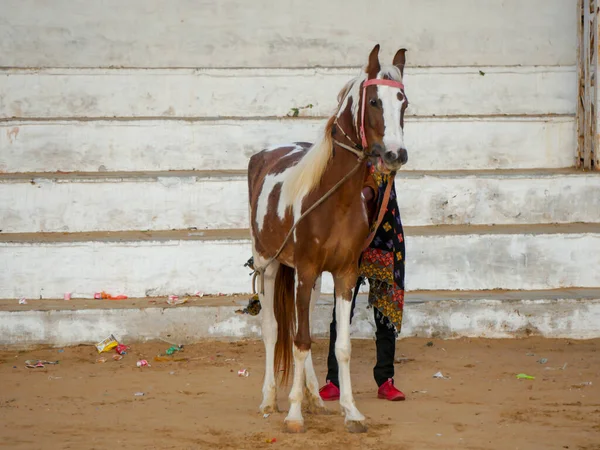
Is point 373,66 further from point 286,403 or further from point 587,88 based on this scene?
point 587,88

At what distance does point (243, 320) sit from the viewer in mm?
7859

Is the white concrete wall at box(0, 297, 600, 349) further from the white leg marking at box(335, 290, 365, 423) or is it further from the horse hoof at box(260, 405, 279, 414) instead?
the white leg marking at box(335, 290, 365, 423)

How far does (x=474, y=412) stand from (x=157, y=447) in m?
1.96

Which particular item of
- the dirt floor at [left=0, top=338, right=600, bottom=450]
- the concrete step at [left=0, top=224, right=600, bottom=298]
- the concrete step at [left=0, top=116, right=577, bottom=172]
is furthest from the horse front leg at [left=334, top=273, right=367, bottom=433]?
the concrete step at [left=0, top=116, right=577, bottom=172]

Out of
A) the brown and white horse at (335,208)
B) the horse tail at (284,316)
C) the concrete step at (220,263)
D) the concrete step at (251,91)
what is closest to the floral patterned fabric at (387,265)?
the brown and white horse at (335,208)

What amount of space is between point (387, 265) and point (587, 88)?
4981mm

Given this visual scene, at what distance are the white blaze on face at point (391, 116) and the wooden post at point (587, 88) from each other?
5356 millimetres

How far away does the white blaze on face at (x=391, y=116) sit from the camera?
4.83m

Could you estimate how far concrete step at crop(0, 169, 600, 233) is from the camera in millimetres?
8820

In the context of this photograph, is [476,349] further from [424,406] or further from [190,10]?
[190,10]

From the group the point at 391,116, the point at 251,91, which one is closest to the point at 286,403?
the point at 391,116

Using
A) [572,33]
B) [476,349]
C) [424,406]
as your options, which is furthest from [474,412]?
[572,33]

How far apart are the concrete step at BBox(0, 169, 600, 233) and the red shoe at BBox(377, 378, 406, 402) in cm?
301

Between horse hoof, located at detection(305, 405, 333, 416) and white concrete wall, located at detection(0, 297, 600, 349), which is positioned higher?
white concrete wall, located at detection(0, 297, 600, 349)
